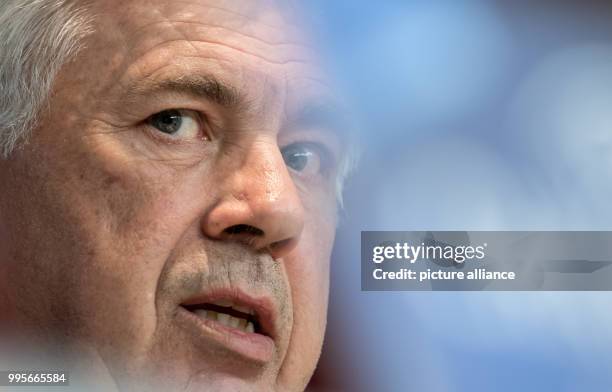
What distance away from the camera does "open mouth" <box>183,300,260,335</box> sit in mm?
1358

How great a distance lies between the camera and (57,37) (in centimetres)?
132

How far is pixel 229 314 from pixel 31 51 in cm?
51

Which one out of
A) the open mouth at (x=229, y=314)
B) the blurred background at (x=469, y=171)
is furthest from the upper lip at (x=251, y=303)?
the blurred background at (x=469, y=171)

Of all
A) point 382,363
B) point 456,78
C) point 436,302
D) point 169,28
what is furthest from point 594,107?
point 169,28

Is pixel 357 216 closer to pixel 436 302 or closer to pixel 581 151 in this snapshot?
pixel 436 302

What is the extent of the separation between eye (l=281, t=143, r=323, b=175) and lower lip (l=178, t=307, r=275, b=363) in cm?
29

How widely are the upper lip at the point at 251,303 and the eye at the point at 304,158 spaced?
237 millimetres

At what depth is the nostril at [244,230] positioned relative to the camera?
53.9 inches

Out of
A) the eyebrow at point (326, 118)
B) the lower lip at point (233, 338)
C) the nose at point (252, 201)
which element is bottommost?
the lower lip at point (233, 338)

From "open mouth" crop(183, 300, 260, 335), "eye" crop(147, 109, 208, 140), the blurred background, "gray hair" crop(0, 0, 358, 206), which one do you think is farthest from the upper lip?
"gray hair" crop(0, 0, 358, 206)

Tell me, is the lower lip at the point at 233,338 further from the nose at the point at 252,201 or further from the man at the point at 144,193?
the nose at the point at 252,201

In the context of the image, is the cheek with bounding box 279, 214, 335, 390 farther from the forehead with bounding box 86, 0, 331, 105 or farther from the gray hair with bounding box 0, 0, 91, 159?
the gray hair with bounding box 0, 0, 91, 159

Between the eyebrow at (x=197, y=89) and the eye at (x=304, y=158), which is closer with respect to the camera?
the eyebrow at (x=197, y=89)

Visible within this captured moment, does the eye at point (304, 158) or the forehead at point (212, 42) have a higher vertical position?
the forehead at point (212, 42)
